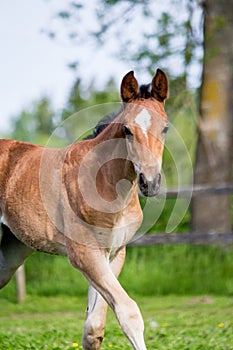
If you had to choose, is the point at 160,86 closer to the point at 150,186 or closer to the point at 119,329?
the point at 150,186

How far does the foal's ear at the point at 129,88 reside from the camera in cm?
430

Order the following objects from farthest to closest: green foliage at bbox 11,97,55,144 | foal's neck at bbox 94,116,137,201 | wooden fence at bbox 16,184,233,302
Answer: green foliage at bbox 11,97,55,144 < wooden fence at bbox 16,184,233,302 < foal's neck at bbox 94,116,137,201

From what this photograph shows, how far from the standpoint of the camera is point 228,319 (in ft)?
25.6

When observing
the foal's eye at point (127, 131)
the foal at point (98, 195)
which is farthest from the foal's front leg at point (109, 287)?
the foal's eye at point (127, 131)

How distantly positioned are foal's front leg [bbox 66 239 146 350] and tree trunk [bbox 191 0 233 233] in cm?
789

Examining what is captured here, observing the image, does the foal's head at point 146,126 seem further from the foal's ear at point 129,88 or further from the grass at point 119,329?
the grass at point 119,329

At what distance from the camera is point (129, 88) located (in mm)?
4324

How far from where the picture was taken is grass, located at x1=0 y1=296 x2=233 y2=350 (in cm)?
588

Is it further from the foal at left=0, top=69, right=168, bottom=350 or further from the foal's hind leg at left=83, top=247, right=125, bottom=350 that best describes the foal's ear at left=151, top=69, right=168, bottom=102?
the foal's hind leg at left=83, top=247, right=125, bottom=350

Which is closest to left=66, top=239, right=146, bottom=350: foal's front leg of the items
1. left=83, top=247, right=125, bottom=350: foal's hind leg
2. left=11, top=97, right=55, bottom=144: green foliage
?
left=83, top=247, right=125, bottom=350: foal's hind leg

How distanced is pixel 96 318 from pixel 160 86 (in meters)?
1.61

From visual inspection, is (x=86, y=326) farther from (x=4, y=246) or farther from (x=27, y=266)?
(x=27, y=266)

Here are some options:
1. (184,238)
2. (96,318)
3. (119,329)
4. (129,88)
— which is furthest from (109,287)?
(184,238)

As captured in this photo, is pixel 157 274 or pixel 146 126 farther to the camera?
pixel 157 274
